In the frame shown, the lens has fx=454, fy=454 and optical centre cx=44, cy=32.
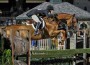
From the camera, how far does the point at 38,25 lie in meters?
12.3

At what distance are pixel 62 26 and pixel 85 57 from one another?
1312 millimetres

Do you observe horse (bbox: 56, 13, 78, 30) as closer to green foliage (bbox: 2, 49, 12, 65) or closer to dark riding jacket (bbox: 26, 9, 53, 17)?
dark riding jacket (bbox: 26, 9, 53, 17)

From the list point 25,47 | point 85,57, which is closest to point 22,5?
point 85,57

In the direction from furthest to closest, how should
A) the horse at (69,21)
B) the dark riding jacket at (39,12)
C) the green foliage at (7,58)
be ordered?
1. the horse at (69,21)
2. the dark riding jacket at (39,12)
3. the green foliage at (7,58)

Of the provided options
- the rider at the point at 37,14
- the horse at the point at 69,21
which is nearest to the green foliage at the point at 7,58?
the rider at the point at 37,14

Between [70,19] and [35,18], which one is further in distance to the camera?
[70,19]

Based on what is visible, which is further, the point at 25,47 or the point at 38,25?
the point at 38,25

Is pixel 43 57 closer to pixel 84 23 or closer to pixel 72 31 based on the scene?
pixel 72 31

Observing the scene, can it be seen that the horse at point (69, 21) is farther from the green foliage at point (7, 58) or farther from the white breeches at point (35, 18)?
the green foliage at point (7, 58)

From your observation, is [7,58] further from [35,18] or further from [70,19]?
[70,19]

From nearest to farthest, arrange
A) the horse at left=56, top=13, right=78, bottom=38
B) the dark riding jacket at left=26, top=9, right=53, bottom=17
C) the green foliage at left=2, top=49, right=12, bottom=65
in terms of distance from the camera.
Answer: the green foliage at left=2, top=49, right=12, bottom=65 → the dark riding jacket at left=26, top=9, right=53, bottom=17 → the horse at left=56, top=13, right=78, bottom=38

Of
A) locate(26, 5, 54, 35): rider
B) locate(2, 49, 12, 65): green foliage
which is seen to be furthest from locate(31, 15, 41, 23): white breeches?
locate(2, 49, 12, 65): green foliage

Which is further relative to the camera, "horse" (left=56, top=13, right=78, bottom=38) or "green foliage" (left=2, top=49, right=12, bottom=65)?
"horse" (left=56, top=13, right=78, bottom=38)

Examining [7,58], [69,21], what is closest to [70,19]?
[69,21]
